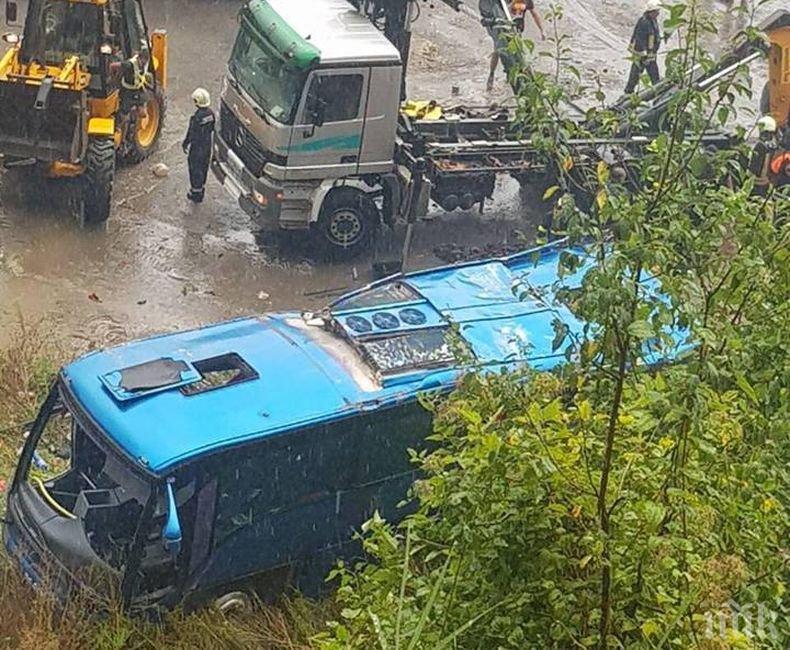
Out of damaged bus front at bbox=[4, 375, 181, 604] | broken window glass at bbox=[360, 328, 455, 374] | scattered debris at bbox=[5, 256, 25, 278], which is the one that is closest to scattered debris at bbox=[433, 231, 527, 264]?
scattered debris at bbox=[5, 256, 25, 278]

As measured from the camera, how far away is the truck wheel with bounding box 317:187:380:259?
467 inches

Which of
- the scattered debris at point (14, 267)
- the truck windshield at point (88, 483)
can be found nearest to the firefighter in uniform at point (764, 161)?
the scattered debris at point (14, 267)

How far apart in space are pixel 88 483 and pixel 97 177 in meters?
5.16

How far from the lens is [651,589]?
3924 millimetres

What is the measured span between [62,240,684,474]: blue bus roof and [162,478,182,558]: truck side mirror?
0.44 feet

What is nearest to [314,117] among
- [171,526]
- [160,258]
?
[160,258]

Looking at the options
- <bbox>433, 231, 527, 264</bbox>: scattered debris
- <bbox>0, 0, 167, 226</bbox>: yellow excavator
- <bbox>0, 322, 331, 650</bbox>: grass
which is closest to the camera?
<bbox>0, 322, 331, 650</bbox>: grass

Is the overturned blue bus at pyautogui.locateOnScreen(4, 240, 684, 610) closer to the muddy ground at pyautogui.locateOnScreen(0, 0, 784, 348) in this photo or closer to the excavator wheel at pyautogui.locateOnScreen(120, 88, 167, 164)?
the muddy ground at pyautogui.locateOnScreen(0, 0, 784, 348)

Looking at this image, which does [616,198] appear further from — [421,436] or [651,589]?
[421,436]

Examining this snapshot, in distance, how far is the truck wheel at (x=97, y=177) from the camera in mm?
11797

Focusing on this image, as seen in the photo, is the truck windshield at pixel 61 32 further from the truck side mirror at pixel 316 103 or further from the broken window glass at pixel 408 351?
the broken window glass at pixel 408 351

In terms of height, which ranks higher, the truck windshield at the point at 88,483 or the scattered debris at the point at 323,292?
the truck windshield at the point at 88,483

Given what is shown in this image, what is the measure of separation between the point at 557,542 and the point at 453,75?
13679 mm

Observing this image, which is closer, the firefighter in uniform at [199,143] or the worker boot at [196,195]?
the firefighter in uniform at [199,143]
